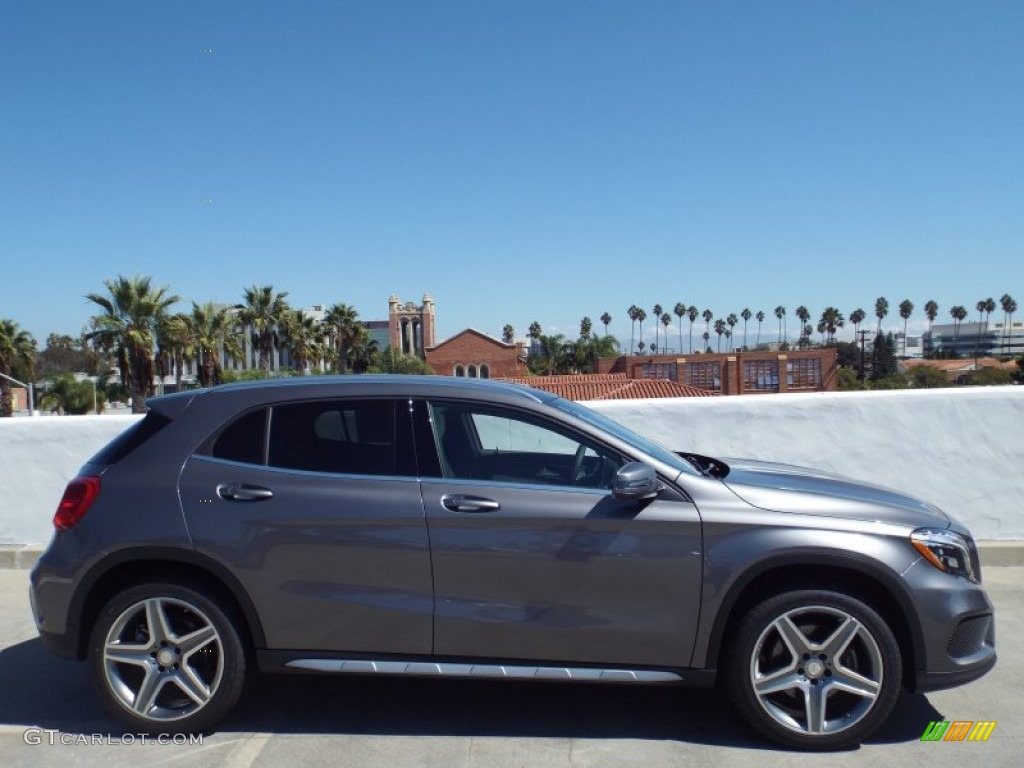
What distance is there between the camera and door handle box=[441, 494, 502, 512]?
154 inches

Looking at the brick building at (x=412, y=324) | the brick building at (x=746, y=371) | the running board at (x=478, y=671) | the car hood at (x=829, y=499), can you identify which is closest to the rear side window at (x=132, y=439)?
the running board at (x=478, y=671)

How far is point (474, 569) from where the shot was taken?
3883 mm

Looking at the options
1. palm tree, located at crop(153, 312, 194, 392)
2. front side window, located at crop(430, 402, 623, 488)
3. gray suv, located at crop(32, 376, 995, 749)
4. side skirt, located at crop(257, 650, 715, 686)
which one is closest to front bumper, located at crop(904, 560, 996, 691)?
gray suv, located at crop(32, 376, 995, 749)

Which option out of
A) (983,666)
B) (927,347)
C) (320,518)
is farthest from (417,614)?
(927,347)

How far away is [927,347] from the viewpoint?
146 m

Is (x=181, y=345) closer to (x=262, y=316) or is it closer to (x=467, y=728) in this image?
(x=262, y=316)

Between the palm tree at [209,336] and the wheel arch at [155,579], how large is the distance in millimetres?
42618

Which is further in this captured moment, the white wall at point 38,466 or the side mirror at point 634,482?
the white wall at point 38,466

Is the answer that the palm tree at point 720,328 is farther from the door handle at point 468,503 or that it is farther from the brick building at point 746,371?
the door handle at point 468,503

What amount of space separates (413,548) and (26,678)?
2.73m

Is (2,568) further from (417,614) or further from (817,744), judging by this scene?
(817,744)

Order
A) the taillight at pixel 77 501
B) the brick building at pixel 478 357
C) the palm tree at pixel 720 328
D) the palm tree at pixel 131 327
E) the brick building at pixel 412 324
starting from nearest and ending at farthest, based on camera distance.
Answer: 1. the taillight at pixel 77 501
2. the palm tree at pixel 131 327
3. the brick building at pixel 478 357
4. the brick building at pixel 412 324
5. the palm tree at pixel 720 328

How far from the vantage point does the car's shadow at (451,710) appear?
162 inches

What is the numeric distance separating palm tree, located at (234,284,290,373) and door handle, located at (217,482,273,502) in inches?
2056
